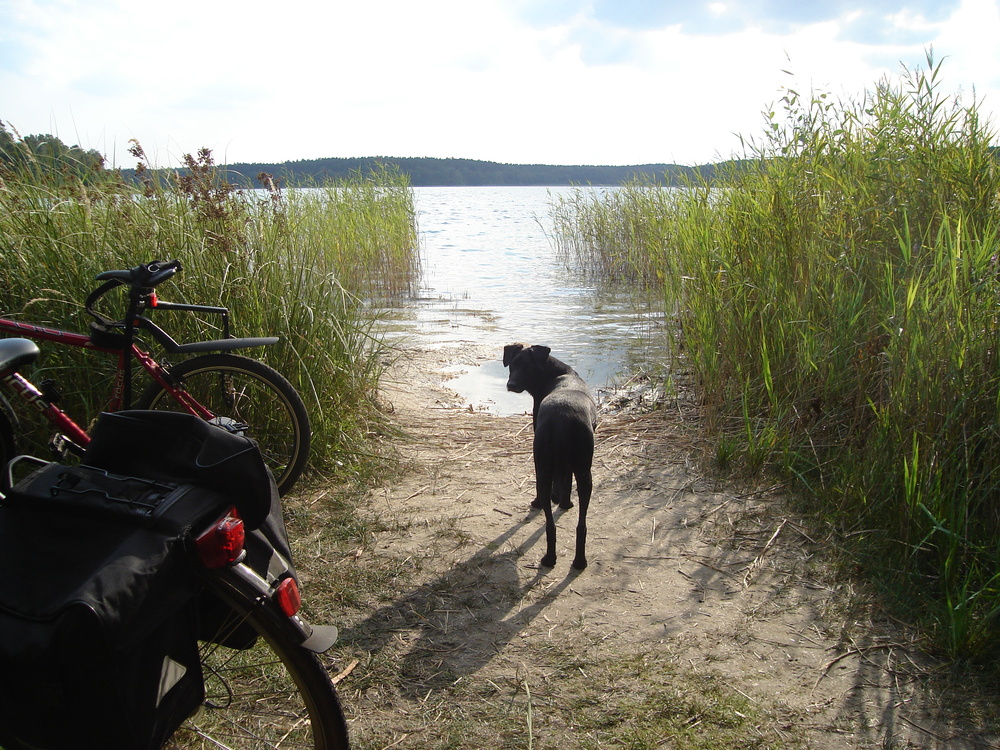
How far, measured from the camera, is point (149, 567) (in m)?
1.58

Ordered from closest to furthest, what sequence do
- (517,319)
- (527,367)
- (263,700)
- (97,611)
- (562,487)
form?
1. (97,611)
2. (263,700)
3. (562,487)
4. (527,367)
5. (517,319)

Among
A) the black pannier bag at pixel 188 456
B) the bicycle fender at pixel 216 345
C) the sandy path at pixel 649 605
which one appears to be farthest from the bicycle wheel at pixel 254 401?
the black pannier bag at pixel 188 456

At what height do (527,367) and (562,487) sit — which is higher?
(527,367)

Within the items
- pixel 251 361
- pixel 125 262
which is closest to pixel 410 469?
pixel 251 361

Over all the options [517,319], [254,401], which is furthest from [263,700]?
[517,319]

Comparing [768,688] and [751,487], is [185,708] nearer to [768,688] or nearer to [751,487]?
[768,688]

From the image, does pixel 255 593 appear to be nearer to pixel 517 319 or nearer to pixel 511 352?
pixel 511 352

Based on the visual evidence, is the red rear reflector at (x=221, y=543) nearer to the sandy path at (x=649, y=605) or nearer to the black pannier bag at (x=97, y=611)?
the black pannier bag at (x=97, y=611)

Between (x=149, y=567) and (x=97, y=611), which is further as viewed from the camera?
(x=149, y=567)

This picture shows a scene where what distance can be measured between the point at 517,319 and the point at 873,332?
7.93m

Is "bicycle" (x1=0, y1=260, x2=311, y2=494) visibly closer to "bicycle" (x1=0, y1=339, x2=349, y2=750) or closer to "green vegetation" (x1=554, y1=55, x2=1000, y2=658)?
"bicycle" (x1=0, y1=339, x2=349, y2=750)

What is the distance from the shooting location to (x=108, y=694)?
4.99ft

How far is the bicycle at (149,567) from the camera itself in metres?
1.53

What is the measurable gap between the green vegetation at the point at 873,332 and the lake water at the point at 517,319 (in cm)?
200
